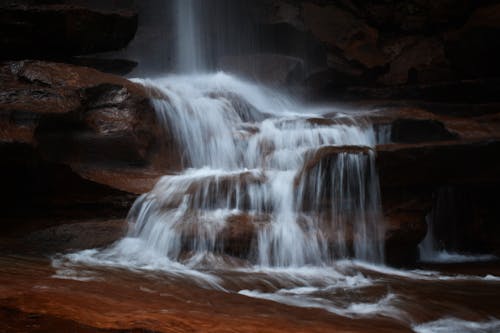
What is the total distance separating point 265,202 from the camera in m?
6.06

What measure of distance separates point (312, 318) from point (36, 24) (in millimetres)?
7631

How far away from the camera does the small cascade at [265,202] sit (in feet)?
18.1

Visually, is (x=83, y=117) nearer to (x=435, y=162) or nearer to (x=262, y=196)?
(x=262, y=196)

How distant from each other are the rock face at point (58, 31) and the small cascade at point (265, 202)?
6.98 feet

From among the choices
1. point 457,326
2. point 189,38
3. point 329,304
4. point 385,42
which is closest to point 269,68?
point 385,42

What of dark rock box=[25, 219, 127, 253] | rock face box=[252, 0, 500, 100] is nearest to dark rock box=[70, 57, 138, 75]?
rock face box=[252, 0, 500, 100]

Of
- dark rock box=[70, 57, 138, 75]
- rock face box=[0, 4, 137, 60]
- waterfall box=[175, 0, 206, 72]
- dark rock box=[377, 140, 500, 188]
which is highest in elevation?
waterfall box=[175, 0, 206, 72]

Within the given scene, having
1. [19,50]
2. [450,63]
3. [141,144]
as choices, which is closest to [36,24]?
[19,50]

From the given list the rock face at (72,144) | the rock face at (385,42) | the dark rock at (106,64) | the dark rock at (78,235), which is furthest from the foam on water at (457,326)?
the dark rock at (106,64)

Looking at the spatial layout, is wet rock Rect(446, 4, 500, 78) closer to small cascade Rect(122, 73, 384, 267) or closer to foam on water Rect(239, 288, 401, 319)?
small cascade Rect(122, 73, 384, 267)

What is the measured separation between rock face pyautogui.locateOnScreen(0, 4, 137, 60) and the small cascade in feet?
6.98

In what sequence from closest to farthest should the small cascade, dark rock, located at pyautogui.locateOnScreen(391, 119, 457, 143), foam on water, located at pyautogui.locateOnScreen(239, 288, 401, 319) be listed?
foam on water, located at pyautogui.locateOnScreen(239, 288, 401, 319), the small cascade, dark rock, located at pyautogui.locateOnScreen(391, 119, 457, 143)

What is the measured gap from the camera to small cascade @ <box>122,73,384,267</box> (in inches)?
218

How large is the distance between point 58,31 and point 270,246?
607cm
